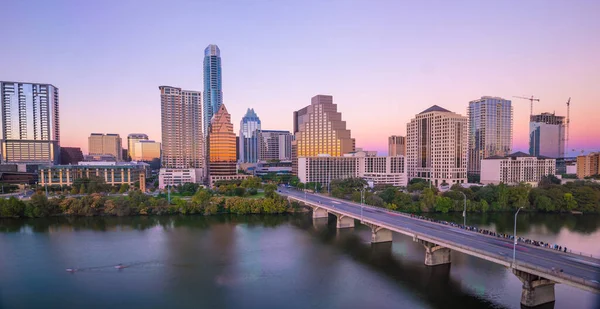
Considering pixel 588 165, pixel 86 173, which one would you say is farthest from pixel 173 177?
pixel 588 165

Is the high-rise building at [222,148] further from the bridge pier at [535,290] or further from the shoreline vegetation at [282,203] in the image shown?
the bridge pier at [535,290]

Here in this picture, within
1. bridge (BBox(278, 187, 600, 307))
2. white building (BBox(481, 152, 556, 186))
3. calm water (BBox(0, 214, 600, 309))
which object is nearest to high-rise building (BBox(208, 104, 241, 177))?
calm water (BBox(0, 214, 600, 309))

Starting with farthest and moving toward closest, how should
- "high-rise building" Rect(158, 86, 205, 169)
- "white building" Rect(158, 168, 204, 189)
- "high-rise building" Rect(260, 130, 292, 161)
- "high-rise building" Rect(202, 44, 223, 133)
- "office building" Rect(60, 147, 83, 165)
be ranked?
"high-rise building" Rect(260, 130, 292, 161) → "high-rise building" Rect(202, 44, 223, 133) → "office building" Rect(60, 147, 83, 165) → "high-rise building" Rect(158, 86, 205, 169) → "white building" Rect(158, 168, 204, 189)

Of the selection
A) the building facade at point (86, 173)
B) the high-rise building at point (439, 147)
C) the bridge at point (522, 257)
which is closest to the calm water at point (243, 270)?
the bridge at point (522, 257)

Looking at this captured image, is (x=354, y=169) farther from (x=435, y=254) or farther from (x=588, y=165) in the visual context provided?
(x=588, y=165)

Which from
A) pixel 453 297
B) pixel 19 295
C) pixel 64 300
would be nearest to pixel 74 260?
pixel 19 295

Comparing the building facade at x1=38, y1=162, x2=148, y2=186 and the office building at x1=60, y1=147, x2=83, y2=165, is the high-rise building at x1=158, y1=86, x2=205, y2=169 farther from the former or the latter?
the office building at x1=60, y1=147, x2=83, y2=165
